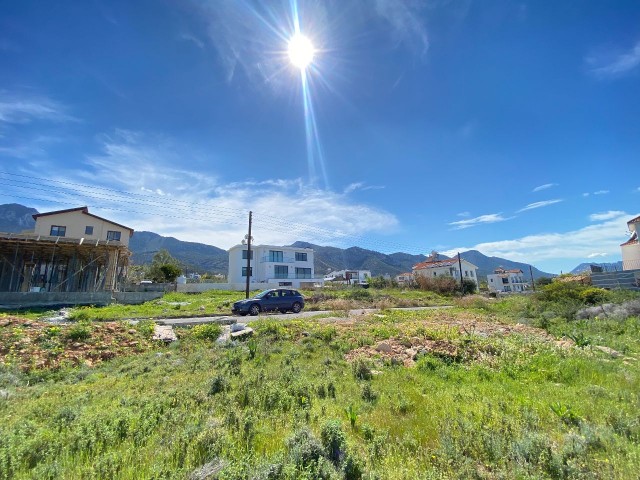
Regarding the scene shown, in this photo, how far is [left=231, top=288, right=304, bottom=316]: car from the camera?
2006cm

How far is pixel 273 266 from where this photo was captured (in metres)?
62.8

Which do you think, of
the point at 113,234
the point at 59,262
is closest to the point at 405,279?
the point at 113,234

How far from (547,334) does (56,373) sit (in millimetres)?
17328

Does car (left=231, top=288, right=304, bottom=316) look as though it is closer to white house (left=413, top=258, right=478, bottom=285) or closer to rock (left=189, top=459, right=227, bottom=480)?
rock (left=189, top=459, right=227, bottom=480)

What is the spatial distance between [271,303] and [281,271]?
4264 cm

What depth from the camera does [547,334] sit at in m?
12.7

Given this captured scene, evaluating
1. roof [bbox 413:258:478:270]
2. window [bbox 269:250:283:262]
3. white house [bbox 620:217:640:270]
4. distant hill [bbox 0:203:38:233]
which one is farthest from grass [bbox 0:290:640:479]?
distant hill [bbox 0:203:38:233]

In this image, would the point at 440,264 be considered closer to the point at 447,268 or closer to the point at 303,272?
the point at 447,268

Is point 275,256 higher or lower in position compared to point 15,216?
lower

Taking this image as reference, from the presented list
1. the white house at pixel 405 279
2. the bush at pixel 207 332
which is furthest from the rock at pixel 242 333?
the white house at pixel 405 279

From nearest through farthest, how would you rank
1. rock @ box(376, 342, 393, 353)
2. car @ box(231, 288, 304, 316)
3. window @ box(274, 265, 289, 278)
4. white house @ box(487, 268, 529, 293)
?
rock @ box(376, 342, 393, 353)
car @ box(231, 288, 304, 316)
window @ box(274, 265, 289, 278)
white house @ box(487, 268, 529, 293)

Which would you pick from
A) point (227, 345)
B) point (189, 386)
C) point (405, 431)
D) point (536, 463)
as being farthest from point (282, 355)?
point (536, 463)

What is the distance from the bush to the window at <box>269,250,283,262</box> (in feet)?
165

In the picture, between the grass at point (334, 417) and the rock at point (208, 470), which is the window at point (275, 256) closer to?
the grass at point (334, 417)
